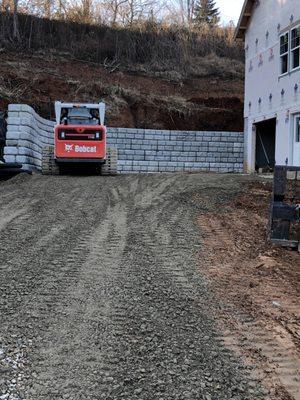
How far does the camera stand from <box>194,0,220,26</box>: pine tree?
4597cm

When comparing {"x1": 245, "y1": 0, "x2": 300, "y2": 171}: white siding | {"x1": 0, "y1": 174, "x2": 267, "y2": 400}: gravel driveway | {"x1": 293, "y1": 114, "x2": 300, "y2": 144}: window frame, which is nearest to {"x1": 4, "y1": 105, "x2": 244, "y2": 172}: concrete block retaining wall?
{"x1": 245, "y1": 0, "x2": 300, "y2": 171}: white siding

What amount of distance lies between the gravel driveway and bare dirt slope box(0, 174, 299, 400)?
0.03ft

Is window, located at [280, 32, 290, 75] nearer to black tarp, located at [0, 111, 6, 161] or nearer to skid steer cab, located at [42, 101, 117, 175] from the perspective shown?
skid steer cab, located at [42, 101, 117, 175]

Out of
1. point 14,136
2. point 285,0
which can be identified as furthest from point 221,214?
point 285,0

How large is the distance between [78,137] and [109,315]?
13.6 m

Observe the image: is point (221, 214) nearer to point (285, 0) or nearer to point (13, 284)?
point (13, 284)

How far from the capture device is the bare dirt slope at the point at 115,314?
2.88 meters

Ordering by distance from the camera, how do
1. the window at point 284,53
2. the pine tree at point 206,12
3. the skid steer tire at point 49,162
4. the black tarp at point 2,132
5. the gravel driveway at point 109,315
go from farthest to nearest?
the pine tree at point 206,12 → the skid steer tire at point 49,162 → the window at point 284,53 → the black tarp at point 2,132 → the gravel driveway at point 109,315

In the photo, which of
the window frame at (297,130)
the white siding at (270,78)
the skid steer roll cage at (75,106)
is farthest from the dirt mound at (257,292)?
the skid steer roll cage at (75,106)

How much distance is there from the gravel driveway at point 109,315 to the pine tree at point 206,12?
40909 millimetres

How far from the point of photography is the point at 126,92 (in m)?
28.0

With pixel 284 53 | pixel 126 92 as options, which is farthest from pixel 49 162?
pixel 126 92

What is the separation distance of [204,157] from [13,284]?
64.4 feet

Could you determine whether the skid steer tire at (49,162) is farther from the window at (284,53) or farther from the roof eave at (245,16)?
the roof eave at (245,16)
